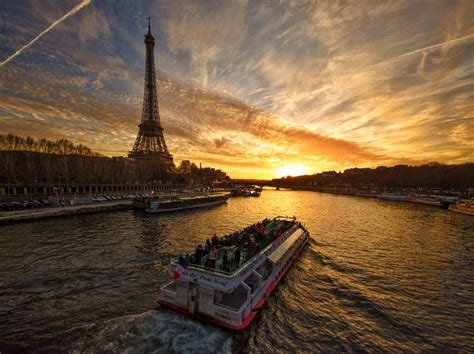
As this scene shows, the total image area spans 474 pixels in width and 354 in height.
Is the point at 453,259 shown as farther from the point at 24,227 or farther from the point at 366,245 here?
the point at 24,227

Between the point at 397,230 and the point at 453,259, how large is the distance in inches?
618

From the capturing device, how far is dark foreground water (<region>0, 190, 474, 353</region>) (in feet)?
33.7

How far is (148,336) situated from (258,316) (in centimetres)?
613

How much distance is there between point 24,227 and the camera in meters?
31.8

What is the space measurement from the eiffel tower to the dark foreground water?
100 m

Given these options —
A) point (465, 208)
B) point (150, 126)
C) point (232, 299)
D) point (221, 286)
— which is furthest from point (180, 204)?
point (465, 208)

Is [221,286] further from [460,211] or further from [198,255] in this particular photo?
[460,211]

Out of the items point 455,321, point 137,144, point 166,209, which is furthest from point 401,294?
point 137,144

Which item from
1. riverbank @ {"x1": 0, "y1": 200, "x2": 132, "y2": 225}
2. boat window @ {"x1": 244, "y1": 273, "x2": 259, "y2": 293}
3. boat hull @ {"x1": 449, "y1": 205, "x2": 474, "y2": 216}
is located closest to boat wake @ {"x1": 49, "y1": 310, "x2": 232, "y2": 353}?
boat window @ {"x1": 244, "y1": 273, "x2": 259, "y2": 293}

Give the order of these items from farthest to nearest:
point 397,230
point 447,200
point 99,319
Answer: point 447,200 < point 397,230 < point 99,319

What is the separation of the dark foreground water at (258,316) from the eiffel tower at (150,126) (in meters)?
100

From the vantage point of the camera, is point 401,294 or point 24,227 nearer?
point 401,294

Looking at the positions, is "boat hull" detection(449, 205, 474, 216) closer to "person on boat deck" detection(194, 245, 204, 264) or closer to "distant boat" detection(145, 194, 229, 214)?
"distant boat" detection(145, 194, 229, 214)

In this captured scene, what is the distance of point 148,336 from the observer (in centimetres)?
1009
